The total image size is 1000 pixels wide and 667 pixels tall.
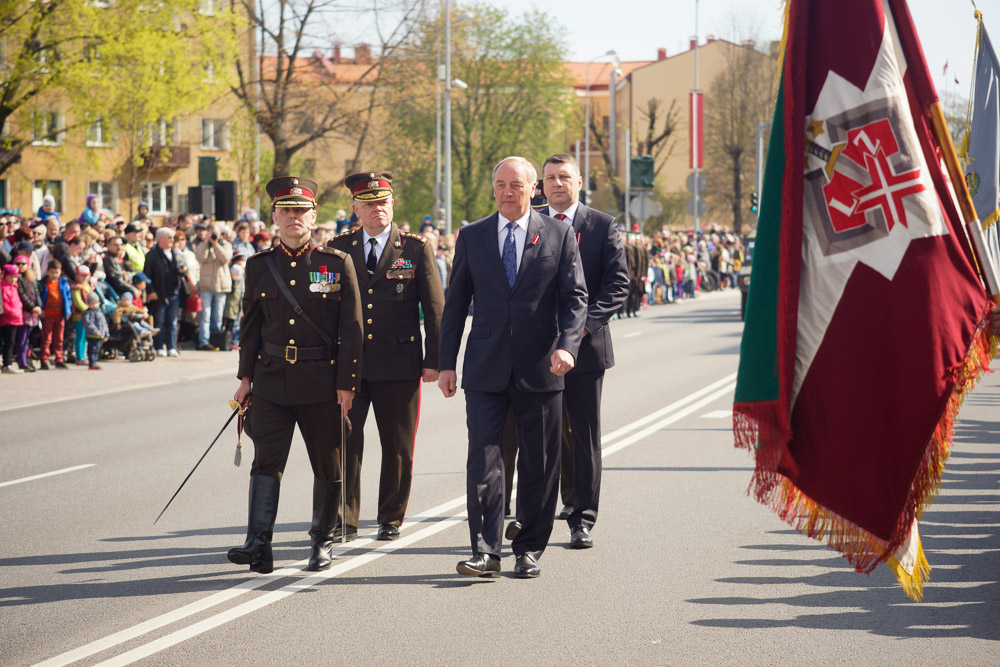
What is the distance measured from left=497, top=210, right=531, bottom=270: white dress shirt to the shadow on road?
6.54 feet

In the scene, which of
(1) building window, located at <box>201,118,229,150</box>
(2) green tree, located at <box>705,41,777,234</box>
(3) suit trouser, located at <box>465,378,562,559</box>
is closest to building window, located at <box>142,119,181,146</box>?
(1) building window, located at <box>201,118,229,150</box>

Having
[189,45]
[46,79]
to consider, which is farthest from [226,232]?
[189,45]

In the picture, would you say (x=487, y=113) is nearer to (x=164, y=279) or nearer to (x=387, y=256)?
(x=164, y=279)

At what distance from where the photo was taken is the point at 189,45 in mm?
29172

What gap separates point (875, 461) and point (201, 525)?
184 inches

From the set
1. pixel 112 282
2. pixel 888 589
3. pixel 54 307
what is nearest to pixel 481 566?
pixel 888 589

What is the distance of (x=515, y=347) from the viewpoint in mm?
6957

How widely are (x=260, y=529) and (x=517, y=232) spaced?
2014mm

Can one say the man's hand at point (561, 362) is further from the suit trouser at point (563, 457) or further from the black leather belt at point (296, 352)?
the suit trouser at point (563, 457)

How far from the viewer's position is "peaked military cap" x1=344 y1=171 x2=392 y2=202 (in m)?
7.83

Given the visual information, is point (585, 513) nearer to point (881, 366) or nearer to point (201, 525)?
point (201, 525)

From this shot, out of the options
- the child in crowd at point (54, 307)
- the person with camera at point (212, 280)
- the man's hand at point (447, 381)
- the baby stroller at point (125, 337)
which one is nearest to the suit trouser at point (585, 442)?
the man's hand at point (447, 381)

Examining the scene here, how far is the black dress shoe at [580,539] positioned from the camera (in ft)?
24.9

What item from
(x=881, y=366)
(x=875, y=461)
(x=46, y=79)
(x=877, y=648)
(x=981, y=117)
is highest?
(x=46, y=79)
